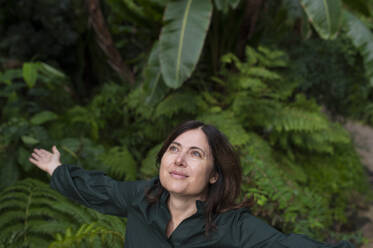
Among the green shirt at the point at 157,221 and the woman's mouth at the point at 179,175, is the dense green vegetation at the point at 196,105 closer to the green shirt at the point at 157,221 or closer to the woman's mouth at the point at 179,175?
the green shirt at the point at 157,221

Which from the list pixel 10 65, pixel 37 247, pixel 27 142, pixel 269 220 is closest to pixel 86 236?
pixel 37 247

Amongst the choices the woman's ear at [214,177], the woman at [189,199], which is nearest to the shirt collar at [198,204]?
the woman at [189,199]

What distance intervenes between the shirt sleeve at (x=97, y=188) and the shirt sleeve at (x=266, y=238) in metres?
0.48

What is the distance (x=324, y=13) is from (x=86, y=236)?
3.24 metres

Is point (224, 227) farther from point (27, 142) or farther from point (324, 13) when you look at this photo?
point (324, 13)

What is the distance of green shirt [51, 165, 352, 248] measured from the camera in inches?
43.6

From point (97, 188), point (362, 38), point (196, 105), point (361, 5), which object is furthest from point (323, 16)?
point (97, 188)

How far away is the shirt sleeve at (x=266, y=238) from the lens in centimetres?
104

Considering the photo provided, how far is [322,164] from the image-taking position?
4.02m

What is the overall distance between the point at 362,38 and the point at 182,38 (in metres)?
2.57

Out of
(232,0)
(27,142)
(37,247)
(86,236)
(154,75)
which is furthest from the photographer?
(154,75)

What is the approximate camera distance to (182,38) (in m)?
3.28

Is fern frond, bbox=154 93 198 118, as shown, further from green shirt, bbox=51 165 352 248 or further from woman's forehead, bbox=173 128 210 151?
woman's forehead, bbox=173 128 210 151

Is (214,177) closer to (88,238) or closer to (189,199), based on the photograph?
(189,199)
